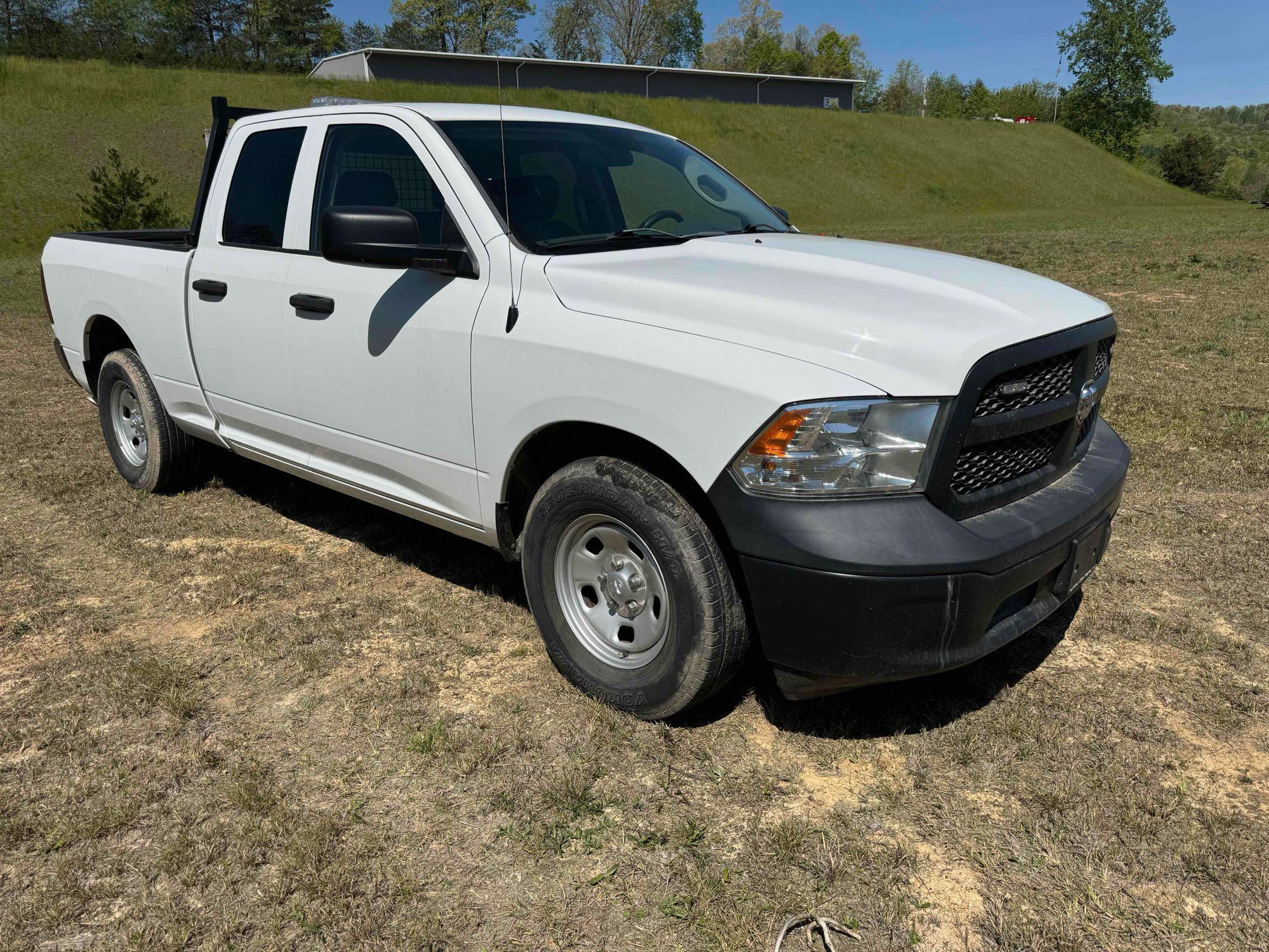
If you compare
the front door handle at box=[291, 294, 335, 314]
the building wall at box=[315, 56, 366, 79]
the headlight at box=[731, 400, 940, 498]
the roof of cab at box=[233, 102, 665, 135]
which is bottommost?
the headlight at box=[731, 400, 940, 498]

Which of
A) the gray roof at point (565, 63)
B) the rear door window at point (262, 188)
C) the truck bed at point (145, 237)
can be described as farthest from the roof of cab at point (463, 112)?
the gray roof at point (565, 63)

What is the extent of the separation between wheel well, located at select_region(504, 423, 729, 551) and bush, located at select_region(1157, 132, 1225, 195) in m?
82.1

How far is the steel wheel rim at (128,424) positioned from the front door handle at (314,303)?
2.11 m

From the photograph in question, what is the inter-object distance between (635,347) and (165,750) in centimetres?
199

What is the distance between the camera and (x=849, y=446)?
8.09 ft

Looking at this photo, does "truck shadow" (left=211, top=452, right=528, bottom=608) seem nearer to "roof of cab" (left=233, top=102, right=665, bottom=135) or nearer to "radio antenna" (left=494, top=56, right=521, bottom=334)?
"radio antenna" (left=494, top=56, right=521, bottom=334)

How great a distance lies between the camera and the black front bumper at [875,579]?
95.7 inches

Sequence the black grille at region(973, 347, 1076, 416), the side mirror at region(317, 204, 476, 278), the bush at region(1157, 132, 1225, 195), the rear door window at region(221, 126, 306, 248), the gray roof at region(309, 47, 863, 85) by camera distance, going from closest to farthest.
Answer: the black grille at region(973, 347, 1076, 416) < the side mirror at region(317, 204, 476, 278) < the rear door window at region(221, 126, 306, 248) < the gray roof at region(309, 47, 863, 85) < the bush at region(1157, 132, 1225, 195)

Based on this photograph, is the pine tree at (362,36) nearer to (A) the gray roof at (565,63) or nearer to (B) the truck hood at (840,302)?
(A) the gray roof at (565,63)

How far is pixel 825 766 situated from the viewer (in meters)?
2.90

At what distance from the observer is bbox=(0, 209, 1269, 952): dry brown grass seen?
2316mm

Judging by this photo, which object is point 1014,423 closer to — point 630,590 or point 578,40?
point 630,590

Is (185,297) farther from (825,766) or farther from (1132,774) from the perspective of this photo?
(1132,774)

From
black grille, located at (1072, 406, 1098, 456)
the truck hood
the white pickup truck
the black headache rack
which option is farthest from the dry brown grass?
the black headache rack
